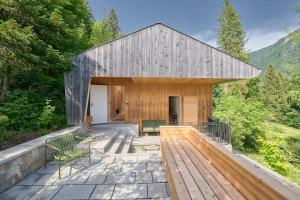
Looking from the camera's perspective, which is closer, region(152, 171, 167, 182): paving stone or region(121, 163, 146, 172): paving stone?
region(152, 171, 167, 182): paving stone

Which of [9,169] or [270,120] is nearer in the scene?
[9,169]

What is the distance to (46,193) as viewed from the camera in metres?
4.53

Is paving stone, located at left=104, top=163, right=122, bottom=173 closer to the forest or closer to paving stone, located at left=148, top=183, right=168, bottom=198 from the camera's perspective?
paving stone, located at left=148, top=183, right=168, bottom=198

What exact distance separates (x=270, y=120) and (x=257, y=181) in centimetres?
3717

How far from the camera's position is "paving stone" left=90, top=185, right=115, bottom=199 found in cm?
439

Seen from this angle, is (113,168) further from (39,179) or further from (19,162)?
(19,162)

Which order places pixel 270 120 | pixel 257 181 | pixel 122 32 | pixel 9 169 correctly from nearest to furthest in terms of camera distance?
pixel 257 181 → pixel 9 169 → pixel 270 120 → pixel 122 32

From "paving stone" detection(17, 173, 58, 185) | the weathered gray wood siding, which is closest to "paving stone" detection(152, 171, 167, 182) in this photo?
"paving stone" detection(17, 173, 58, 185)

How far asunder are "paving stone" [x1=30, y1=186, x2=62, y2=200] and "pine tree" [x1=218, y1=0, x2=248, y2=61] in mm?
29847

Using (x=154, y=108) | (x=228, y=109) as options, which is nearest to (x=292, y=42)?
(x=228, y=109)

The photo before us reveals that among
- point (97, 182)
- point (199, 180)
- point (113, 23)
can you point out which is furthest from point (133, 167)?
point (113, 23)

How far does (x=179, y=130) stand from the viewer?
25.0 ft

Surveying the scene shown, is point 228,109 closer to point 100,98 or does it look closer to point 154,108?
point 154,108

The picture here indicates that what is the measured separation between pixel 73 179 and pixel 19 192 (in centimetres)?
111
